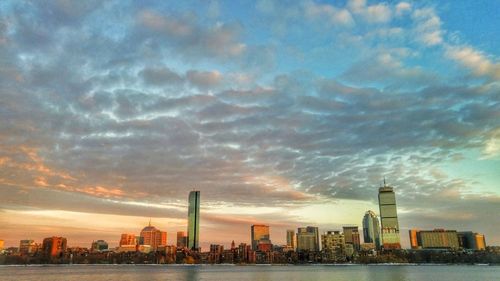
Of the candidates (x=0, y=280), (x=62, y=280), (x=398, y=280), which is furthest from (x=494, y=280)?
(x=0, y=280)

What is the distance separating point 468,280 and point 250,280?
259 feet

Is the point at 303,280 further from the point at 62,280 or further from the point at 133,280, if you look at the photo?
the point at 62,280

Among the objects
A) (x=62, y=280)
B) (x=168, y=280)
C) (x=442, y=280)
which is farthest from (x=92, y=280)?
(x=442, y=280)

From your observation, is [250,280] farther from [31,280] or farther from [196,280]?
[31,280]

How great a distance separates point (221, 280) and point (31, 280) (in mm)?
68543

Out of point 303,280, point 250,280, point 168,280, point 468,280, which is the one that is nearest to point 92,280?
point 168,280

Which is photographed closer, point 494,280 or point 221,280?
point 494,280

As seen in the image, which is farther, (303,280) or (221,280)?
(221,280)

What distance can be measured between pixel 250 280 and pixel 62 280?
7048cm

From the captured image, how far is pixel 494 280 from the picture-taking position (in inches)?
5566

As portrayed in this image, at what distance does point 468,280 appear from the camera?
475 feet

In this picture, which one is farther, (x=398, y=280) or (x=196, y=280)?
(x=196, y=280)

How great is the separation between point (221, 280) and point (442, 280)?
81168mm

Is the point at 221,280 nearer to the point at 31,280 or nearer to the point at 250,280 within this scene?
the point at 250,280
